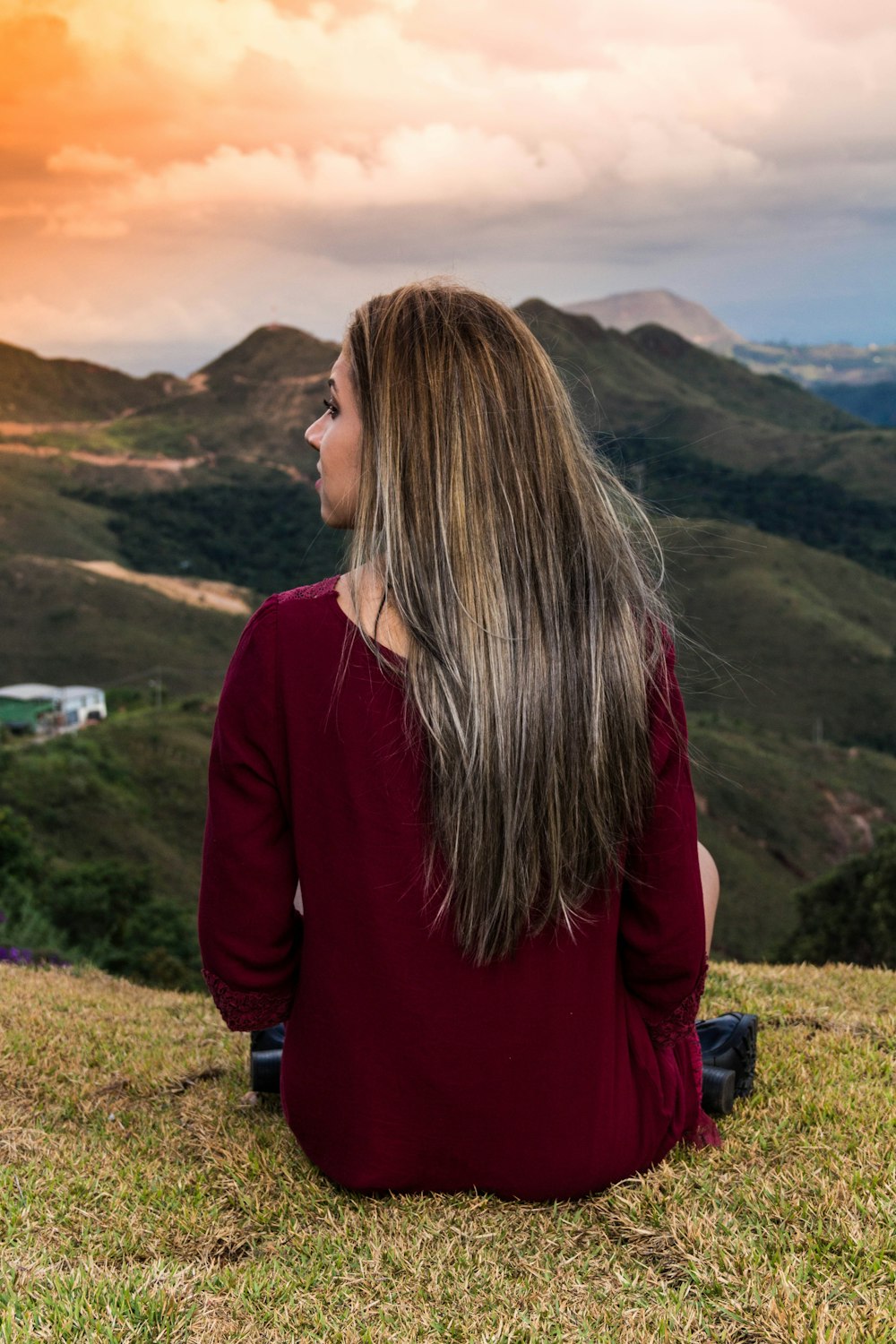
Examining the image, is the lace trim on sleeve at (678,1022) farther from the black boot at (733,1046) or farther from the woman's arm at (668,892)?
the black boot at (733,1046)

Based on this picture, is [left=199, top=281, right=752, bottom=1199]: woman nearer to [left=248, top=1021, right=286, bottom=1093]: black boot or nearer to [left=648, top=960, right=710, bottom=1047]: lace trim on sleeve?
[left=648, top=960, right=710, bottom=1047]: lace trim on sleeve

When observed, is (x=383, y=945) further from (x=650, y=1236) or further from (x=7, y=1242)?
(x=7, y=1242)

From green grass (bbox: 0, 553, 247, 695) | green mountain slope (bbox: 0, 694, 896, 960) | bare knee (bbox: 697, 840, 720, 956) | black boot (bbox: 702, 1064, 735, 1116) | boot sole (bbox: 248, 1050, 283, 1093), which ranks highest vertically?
bare knee (bbox: 697, 840, 720, 956)

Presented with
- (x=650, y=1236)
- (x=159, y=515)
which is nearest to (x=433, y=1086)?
(x=650, y=1236)

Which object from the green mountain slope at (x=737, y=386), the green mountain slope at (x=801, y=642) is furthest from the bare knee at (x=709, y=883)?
the green mountain slope at (x=737, y=386)

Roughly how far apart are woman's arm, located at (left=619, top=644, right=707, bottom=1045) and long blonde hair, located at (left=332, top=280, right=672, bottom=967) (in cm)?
6

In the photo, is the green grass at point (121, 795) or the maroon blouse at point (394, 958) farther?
the green grass at point (121, 795)

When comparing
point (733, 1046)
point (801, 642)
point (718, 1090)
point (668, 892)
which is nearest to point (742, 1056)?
point (733, 1046)

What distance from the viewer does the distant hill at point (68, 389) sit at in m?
147

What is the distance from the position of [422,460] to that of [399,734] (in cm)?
45

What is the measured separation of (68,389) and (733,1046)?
6480 inches

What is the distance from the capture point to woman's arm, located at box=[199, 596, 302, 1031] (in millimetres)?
2020

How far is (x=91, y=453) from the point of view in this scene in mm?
119938

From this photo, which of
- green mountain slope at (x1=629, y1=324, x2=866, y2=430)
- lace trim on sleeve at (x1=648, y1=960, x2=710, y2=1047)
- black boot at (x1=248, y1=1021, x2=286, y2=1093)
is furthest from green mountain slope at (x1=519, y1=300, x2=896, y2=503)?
lace trim on sleeve at (x1=648, y1=960, x2=710, y2=1047)
